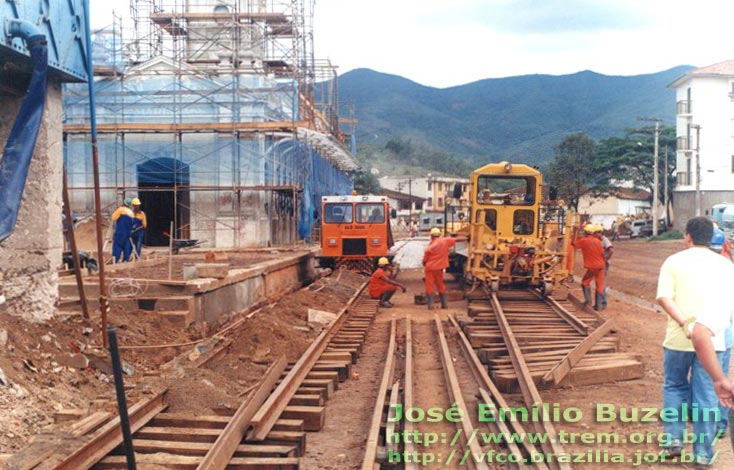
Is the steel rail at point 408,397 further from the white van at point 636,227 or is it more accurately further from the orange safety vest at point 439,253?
the white van at point 636,227

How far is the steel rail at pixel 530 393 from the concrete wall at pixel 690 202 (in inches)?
1861

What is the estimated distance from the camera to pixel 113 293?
→ 37.3ft

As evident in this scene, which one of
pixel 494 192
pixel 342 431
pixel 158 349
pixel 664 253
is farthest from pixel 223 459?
pixel 664 253

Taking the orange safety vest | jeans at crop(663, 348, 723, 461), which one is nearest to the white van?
the orange safety vest

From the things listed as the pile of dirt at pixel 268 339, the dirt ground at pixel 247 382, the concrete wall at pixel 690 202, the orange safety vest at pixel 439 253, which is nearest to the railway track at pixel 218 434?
the dirt ground at pixel 247 382

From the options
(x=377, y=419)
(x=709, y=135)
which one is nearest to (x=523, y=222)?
(x=377, y=419)

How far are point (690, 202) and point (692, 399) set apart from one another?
55.6 meters

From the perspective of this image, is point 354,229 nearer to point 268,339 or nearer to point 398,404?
point 268,339

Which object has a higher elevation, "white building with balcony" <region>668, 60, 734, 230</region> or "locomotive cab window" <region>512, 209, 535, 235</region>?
"white building with balcony" <region>668, 60, 734, 230</region>

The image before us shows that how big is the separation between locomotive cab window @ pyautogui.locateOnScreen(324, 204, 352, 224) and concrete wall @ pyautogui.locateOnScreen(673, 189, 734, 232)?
37696 millimetres

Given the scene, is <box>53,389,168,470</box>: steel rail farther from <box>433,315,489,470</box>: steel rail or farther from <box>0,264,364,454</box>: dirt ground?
<box>433,315,489,470</box>: steel rail

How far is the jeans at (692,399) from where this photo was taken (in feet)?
19.1

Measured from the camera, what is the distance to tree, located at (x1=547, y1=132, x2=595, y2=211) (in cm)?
6162

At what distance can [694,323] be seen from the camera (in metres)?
5.42
